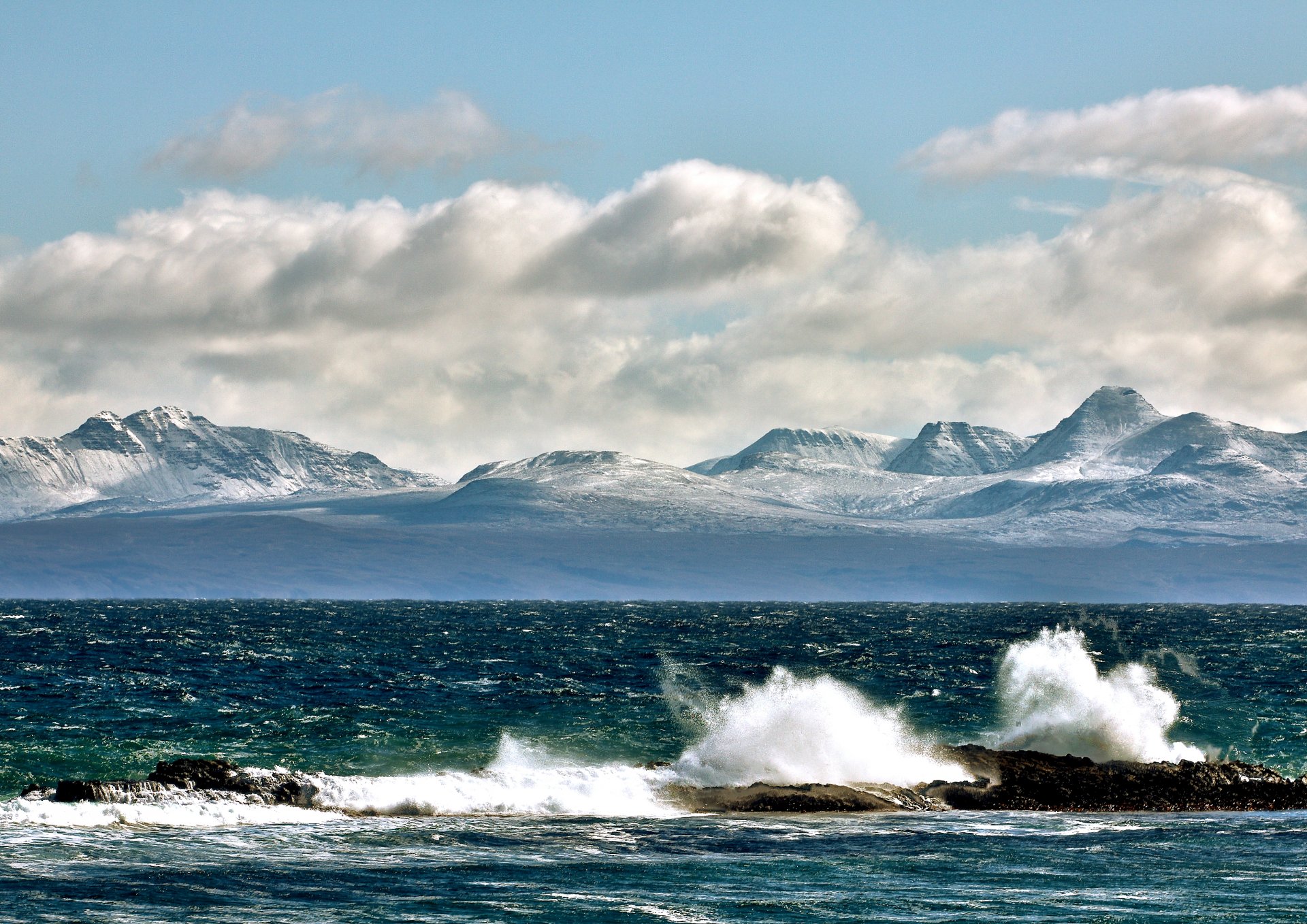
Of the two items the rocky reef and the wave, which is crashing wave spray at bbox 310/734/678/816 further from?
the rocky reef

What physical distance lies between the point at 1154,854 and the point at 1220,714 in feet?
117

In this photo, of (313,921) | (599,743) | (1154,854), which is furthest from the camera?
(599,743)

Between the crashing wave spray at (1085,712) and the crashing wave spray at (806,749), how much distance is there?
751cm

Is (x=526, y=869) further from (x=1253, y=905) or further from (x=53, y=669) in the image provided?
(x=53, y=669)

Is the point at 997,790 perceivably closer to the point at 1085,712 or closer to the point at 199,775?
the point at 1085,712

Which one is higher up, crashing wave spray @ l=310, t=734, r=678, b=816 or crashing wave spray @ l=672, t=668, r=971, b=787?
crashing wave spray @ l=672, t=668, r=971, b=787

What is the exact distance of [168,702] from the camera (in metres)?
69.8

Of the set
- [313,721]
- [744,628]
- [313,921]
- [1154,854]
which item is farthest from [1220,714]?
[744,628]

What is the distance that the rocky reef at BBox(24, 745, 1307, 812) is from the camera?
4288 centimetres

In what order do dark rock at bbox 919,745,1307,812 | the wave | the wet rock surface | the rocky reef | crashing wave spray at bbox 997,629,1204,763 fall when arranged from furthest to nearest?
1. crashing wave spray at bbox 997,629,1204,763
2. dark rock at bbox 919,745,1307,812
3. the rocky reef
4. the wave
5. the wet rock surface

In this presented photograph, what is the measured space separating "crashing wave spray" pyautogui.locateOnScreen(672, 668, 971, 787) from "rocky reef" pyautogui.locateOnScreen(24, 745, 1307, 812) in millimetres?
1489

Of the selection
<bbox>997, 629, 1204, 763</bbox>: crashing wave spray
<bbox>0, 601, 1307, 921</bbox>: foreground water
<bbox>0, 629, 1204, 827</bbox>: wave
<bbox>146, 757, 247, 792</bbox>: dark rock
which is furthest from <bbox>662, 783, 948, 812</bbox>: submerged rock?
<bbox>146, 757, 247, 792</bbox>: dark rock

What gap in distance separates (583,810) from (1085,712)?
24536 millimetres

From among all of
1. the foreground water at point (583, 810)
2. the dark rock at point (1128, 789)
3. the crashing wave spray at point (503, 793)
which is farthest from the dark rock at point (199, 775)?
the dark rock at point (1128, 789)
